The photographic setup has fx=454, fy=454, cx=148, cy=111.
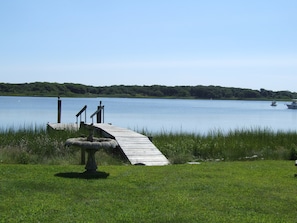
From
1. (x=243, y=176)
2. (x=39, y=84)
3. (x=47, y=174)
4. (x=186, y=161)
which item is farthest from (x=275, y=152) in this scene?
(x=39, y=84)

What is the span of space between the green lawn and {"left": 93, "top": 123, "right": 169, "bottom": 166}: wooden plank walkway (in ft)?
6.05

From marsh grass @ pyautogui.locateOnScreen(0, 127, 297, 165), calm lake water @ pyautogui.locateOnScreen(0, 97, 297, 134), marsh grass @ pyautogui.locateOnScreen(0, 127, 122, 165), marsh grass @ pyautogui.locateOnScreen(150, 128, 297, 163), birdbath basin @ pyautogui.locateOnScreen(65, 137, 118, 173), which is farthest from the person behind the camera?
calm lake water @ pyautogui.locateOnScreen(0, 97, 297, 134)

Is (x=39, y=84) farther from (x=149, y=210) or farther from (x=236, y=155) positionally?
(x=149, y=210)

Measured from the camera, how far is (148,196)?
8.11 m

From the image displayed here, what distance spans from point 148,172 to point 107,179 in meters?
1.41

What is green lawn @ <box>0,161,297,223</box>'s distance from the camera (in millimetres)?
6809

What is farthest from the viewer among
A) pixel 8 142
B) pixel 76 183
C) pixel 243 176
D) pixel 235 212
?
pixel 8 142

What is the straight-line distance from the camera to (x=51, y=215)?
6695 mm

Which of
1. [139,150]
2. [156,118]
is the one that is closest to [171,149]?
[139,150]

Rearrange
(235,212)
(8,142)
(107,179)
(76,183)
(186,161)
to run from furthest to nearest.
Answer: (8,142)
(186,161)
(107,179)
(76,183)
(235,212)

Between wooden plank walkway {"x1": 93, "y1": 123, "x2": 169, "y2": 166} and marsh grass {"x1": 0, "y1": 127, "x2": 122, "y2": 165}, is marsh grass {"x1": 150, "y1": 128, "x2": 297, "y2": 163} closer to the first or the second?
wooden plank walkway {"x1": 93, "y1": 123, "x2": 169, "y2": 166}

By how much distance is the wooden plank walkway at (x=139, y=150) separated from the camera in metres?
13.1

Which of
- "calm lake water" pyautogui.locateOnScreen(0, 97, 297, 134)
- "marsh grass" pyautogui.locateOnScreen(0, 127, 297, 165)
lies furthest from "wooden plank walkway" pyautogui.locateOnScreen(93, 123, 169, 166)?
"calm lake water" pyautogui.locateOnScreen(0, 97, 297, 134)

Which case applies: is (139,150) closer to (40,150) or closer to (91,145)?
(40,150)
